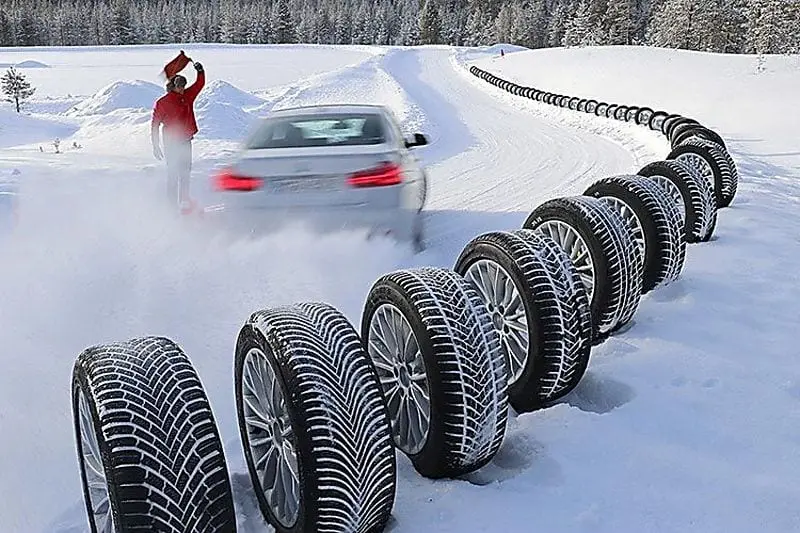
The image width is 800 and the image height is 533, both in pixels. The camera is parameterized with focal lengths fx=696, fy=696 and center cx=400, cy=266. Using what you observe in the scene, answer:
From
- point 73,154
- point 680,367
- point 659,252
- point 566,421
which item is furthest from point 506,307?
point 73,154

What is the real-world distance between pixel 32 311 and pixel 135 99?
891 inches

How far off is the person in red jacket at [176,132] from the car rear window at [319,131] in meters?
1.80

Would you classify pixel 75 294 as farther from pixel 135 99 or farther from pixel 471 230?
pixel 135 99

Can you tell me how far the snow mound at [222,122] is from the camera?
17.8 m

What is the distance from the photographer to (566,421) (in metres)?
3.71

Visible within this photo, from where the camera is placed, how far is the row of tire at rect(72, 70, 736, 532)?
2506 mm

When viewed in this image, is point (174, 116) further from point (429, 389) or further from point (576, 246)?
point (429, 389)

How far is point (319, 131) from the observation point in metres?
6.90

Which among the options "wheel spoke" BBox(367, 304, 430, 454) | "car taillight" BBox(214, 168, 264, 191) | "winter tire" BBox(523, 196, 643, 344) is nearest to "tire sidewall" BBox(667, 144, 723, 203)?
"winter tire" BBox(523, 196, 643, 344)

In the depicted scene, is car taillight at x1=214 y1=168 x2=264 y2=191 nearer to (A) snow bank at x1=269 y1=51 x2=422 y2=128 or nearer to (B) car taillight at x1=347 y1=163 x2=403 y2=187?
(B) car taillight at x1=347 y1=163 x2=403 y2=187

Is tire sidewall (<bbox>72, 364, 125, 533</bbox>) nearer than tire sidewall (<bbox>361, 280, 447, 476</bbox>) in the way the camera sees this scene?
Yes

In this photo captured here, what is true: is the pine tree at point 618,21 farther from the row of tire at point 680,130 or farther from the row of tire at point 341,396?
the row of tire at point 341,396

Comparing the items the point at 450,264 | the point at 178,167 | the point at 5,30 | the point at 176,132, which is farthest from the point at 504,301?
the point at 5,30

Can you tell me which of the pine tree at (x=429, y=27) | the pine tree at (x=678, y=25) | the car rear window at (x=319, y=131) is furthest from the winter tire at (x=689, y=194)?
the pine tree at (x=429, y=27)
